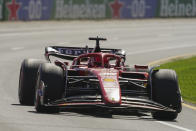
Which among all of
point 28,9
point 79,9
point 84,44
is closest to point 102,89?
point 84,44

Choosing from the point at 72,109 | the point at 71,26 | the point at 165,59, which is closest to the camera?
the point at 72,109

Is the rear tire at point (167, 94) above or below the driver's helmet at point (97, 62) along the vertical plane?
below

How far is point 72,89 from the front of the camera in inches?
518

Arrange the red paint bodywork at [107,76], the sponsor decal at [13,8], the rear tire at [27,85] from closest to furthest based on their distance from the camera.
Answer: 1. the red paint bodywork at [107,76]
2. the rear tire at [27,85]
3. the sponsor decal at [13,8]

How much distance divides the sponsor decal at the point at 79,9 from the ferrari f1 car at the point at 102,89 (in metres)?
31.6

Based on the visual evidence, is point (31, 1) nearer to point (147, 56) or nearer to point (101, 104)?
point (147, 56)

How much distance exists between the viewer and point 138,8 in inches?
2004

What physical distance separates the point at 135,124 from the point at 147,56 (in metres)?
18.2

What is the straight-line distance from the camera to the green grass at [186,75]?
17625mm

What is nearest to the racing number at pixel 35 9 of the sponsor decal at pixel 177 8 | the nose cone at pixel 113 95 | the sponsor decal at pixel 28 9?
the sponsor decal at pixel 28 9

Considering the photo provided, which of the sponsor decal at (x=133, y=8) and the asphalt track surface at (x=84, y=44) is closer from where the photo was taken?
the asphalt track surface at (x=84, y=44)

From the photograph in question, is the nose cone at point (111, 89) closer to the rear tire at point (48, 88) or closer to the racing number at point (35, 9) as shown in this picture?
the rear tire at point (48, 88)

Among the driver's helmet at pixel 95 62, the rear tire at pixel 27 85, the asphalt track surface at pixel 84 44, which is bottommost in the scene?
the asphalt track surface at pixel 84 44

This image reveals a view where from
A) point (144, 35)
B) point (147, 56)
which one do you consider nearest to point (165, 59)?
point (147, 56)
